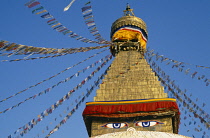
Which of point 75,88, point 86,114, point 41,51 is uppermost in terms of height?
point 41,51

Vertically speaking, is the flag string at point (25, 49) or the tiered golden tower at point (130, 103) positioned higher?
the flag string at point (25, 49)

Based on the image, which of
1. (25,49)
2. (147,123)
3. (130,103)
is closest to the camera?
(25,49)

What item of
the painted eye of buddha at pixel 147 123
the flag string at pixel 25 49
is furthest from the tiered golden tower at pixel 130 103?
the flag string at pixel 25 49

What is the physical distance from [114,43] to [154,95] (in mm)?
5660

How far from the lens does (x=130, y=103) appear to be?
18406mm

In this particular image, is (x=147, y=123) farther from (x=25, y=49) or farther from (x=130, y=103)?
(x=25, y=49)

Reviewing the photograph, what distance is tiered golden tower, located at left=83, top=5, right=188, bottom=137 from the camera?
1783 centimetres

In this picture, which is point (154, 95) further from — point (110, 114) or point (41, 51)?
point (41, 51)

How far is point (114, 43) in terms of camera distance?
76.6 feet

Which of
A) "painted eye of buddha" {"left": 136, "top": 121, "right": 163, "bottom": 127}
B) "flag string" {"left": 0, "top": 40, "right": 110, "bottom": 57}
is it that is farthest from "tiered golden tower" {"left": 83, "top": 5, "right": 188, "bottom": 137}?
"flag string" {"left": 0, "top": 40, "right": 110, "bottom": 57}

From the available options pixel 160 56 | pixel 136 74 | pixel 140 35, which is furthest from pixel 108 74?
pixel 140 35

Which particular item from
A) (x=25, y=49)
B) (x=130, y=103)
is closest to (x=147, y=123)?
(x=130, y=103)

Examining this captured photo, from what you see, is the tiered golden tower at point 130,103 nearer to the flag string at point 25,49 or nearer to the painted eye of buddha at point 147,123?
the painted eye of buddha at point 147,123

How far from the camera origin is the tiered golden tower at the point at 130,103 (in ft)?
58.5
